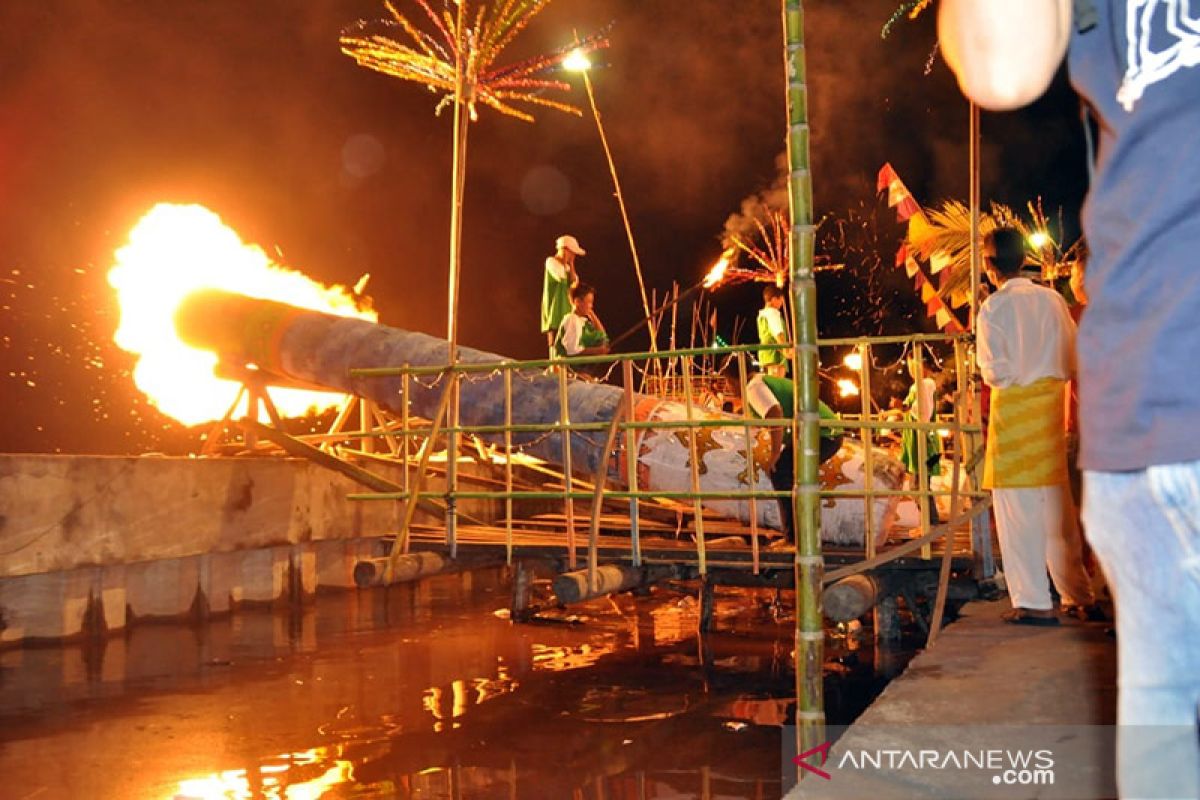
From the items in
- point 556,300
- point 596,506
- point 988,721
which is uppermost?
point 556,300

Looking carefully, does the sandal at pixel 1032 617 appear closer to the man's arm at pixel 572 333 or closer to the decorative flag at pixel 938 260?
the man's arm at pixel 572 333

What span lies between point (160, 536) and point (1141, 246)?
362 inches

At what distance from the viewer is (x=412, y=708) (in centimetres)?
667

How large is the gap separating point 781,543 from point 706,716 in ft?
5.52

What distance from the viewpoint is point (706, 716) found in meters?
6.48

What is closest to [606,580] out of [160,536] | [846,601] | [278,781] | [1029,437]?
[846,601]

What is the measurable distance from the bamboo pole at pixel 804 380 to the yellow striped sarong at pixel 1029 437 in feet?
8.50

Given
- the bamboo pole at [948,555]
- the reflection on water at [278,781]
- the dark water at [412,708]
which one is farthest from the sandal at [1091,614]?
the reflection on water at [278,781]

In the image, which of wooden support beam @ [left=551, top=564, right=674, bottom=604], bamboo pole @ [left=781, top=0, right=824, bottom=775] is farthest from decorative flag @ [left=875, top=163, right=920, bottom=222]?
bamboo pole @ [left=781, top=0, right=824, bottom=775]

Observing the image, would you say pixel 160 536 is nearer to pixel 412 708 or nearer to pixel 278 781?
pixel 412 708

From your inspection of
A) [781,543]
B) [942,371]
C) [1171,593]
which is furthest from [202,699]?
[942,371]

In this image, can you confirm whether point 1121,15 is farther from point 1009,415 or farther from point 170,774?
point 170,774

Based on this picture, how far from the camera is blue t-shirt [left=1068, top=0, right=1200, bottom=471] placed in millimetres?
1517

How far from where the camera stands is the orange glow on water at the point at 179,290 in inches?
533
